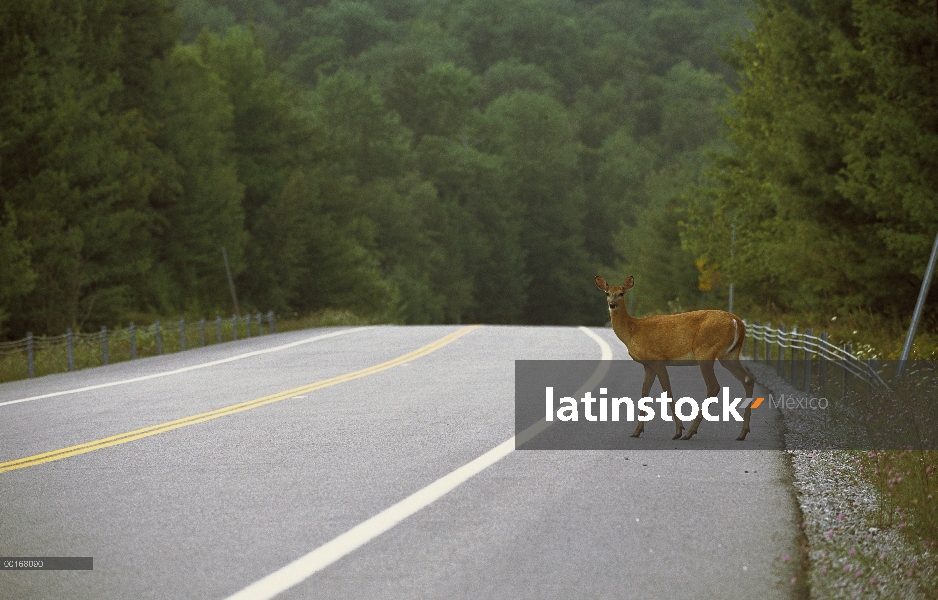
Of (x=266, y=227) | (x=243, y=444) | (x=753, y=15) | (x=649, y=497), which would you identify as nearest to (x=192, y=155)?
(x=266, y=227)

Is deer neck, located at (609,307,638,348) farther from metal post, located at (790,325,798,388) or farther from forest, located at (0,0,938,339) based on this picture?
forest, located at (0,0,938,339)

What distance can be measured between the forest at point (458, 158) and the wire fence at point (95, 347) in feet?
9.24

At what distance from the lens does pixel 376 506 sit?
9.70 meters

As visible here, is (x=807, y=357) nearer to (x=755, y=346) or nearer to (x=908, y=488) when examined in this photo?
(x=755, y=346)

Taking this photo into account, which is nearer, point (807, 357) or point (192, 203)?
point (807, 357)

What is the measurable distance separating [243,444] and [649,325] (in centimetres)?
471

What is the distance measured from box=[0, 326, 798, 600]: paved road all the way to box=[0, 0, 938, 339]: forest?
506 inches

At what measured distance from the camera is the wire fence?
2798 centimetres

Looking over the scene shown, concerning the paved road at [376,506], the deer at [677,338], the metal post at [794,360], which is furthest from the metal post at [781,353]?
the deer at [677,338]

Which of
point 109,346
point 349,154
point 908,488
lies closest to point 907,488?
point 908,488

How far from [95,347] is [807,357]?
20.3m

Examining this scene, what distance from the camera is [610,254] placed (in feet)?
455

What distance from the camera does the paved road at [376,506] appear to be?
7.44 meters

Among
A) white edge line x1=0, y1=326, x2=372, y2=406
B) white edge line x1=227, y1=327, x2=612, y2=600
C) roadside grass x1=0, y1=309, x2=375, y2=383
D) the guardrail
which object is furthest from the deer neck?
roadside grass x1=0, y1=309, x2=375, y2=383
